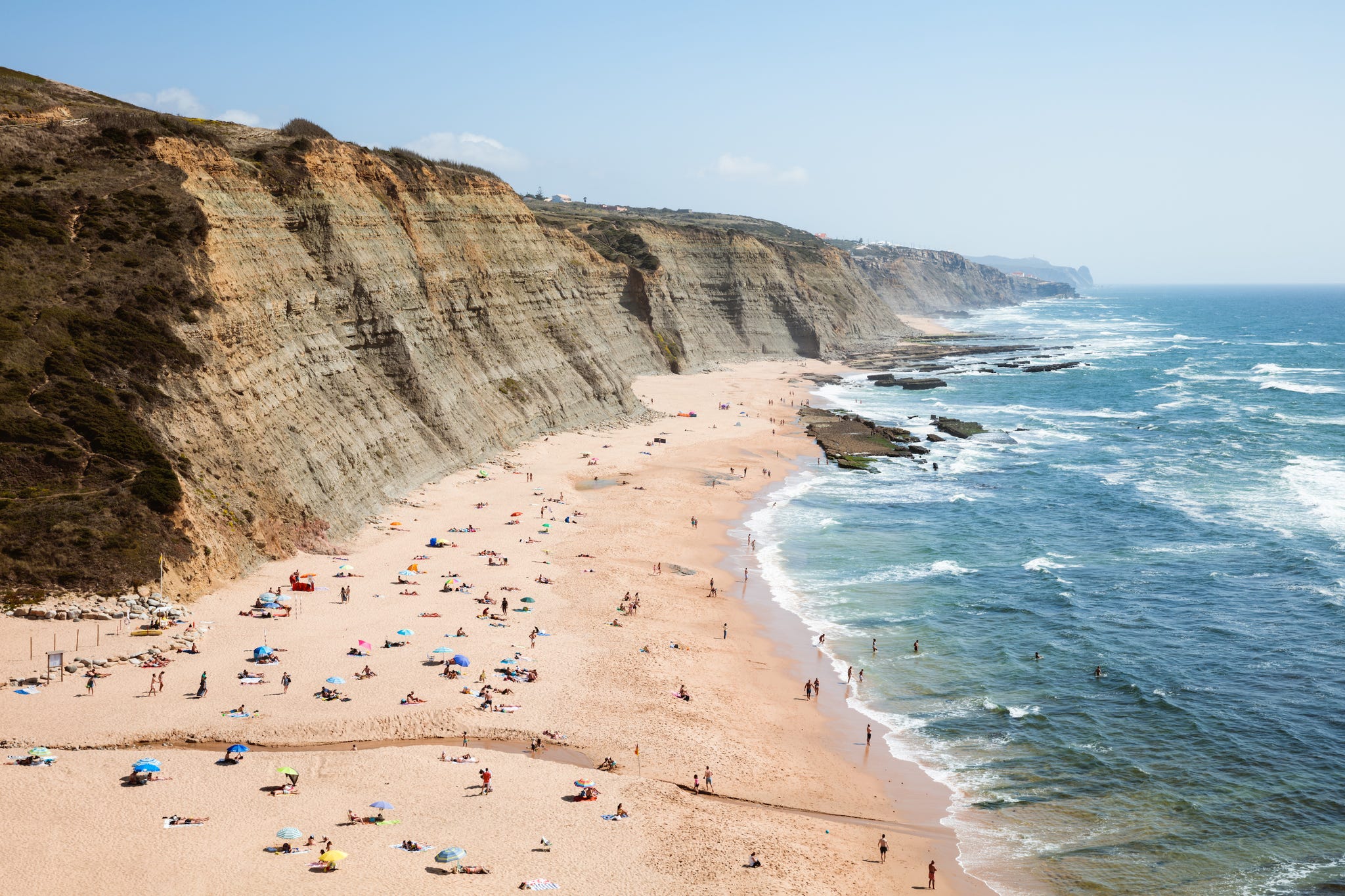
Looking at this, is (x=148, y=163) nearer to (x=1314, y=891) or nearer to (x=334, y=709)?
(x=334, y=709)

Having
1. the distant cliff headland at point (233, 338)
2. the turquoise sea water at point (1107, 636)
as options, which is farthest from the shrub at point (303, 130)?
the turquoise sea water at point (1107, 636)

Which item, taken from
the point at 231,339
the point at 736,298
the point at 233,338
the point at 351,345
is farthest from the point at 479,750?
the point at 736,298

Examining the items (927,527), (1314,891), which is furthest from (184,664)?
(927,527)

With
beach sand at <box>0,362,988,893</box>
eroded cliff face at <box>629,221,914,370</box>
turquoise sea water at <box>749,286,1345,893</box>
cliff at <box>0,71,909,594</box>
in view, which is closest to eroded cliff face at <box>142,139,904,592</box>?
cliff at <box>0,71,909,594</box>

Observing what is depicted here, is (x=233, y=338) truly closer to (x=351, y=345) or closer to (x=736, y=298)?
(x=351, y=345)

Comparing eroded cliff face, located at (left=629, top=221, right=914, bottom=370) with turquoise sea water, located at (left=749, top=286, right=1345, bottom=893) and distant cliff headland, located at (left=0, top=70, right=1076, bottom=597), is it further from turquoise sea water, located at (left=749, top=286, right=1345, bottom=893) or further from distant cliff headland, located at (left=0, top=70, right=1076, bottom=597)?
turquoise sea water, located at (left=749, top=286, right=1345, bottom=893)
